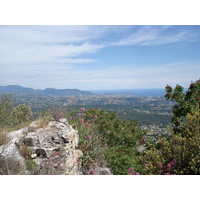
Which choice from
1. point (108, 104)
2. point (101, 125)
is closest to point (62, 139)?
point (101, 125)

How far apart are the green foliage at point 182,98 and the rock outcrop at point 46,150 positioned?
14.0 ft

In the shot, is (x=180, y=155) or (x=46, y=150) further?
(x=46, y=150)

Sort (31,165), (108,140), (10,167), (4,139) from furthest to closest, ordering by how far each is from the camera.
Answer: (108,140)
(4,139)
(31,165)
(10,167)

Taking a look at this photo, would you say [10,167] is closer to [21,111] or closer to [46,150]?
[46,150]

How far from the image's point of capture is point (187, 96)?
6.15m

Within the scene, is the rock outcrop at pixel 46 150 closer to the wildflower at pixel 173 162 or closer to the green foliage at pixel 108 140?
the green foliage at pixel 108 140

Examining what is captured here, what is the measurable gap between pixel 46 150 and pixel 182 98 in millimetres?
5580

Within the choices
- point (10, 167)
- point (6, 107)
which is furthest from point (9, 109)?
point (10, 167)

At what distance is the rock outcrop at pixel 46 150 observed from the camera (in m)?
3.41

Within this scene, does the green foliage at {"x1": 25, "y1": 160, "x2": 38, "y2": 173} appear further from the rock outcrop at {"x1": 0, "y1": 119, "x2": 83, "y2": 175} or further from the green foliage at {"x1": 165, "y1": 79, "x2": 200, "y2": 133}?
the green foliage at {"x1": 165, "y1": 79, "x2": 200, "y2": 133}

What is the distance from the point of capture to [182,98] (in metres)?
6.20

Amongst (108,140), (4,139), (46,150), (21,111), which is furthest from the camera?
Answer: (21,111)

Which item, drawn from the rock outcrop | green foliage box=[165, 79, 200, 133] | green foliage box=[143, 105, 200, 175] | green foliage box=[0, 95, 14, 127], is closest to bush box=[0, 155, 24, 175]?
the rock outcrop

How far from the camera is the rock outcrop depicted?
3412mm
